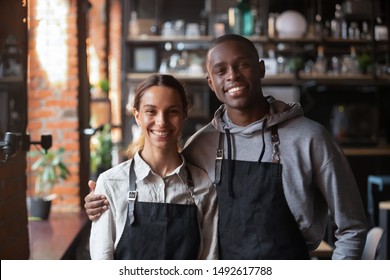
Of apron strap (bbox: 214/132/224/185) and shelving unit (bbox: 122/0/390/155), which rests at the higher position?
shelving unit (bbox: 122/0/390/155)

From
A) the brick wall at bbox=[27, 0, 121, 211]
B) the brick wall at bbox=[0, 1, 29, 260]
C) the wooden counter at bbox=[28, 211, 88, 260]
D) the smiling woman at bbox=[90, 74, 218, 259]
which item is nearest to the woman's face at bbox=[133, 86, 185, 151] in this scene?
the smiling woman at bbox=[90, 74, 218, 259]

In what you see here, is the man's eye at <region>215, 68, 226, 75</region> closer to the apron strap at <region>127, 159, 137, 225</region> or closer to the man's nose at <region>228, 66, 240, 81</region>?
the man's nose at <region>228, 66, 240, 81</region>

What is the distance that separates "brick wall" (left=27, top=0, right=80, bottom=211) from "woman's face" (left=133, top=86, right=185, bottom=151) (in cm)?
77

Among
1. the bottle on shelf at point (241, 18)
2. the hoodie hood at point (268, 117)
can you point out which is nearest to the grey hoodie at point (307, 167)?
the hoodie hood at point (268, 117)

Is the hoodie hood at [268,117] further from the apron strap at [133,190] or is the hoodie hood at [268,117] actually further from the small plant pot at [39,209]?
the small plant pot at [39,209]

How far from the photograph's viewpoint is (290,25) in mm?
5137

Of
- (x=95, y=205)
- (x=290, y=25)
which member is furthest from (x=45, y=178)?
(x=290, y=25)

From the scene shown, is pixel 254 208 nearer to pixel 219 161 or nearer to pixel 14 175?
pixel 219 161

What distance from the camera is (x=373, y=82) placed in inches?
208

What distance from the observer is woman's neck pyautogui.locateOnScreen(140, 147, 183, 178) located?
1.24 m

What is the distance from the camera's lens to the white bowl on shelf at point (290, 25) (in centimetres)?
513

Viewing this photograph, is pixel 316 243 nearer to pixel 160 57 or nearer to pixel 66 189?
pixel 66 189

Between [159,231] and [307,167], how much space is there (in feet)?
1.08

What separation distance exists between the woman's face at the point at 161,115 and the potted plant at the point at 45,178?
4.13ft
